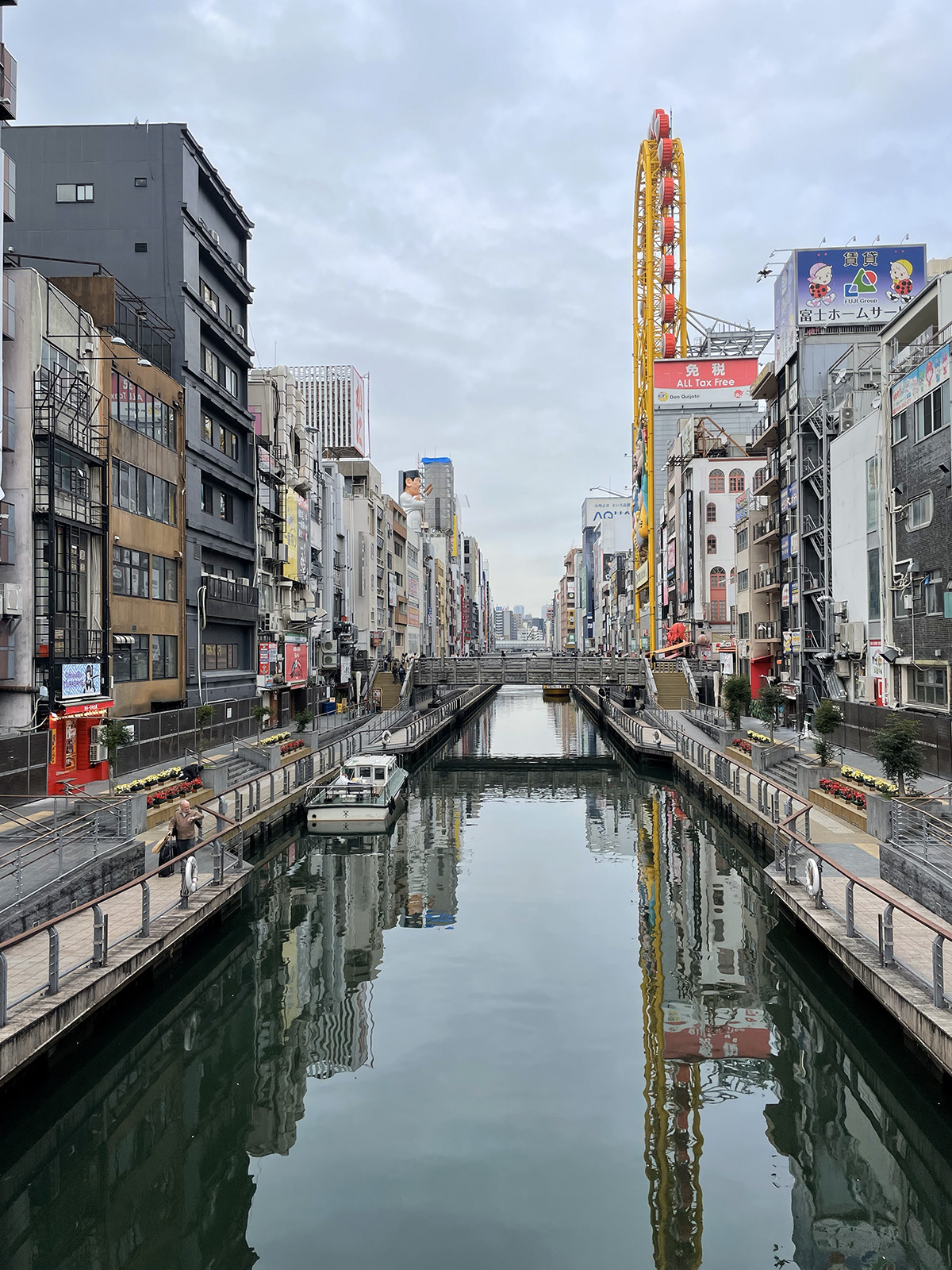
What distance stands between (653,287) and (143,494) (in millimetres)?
106376

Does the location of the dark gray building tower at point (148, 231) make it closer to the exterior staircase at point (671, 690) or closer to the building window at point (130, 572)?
the building window at point (130, 572)

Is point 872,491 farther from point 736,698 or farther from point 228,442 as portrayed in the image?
point 228,442

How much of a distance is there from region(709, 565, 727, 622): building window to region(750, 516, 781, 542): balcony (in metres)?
27.2

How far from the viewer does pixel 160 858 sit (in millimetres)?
22188

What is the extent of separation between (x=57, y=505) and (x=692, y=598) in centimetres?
7559

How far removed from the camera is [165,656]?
42500 mm

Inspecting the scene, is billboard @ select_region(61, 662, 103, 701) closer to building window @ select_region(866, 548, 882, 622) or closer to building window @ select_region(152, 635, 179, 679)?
building window @ select_region(152, 635, 179, 679)

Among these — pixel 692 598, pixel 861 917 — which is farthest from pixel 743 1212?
pixel 692 598

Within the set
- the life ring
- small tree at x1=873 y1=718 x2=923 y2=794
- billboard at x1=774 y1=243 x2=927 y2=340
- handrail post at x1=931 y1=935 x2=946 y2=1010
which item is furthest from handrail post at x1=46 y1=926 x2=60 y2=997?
billboard at x1=774 y1=243 x2=927 y2=340

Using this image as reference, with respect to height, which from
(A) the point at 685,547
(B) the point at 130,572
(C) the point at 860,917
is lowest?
(C) the point at 860,917

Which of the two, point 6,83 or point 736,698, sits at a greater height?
point 6,83

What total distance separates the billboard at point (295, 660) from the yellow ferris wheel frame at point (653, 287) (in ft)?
217

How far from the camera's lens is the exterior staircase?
A: 243ft

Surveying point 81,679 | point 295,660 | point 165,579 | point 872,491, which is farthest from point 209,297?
point 872,491
